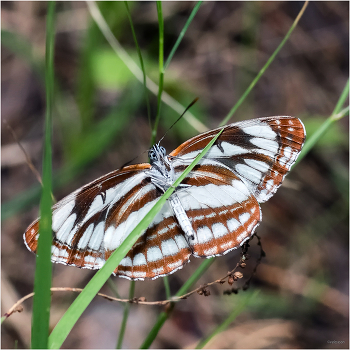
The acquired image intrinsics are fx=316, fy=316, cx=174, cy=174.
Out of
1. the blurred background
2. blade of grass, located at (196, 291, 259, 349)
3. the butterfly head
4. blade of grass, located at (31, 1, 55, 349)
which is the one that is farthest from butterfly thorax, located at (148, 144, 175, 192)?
the blurred background

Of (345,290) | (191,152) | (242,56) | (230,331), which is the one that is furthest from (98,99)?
(345,290)

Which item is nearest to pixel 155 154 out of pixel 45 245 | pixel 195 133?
pixel 45 245

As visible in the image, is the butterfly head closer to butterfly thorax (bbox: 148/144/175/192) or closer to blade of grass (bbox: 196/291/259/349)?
butterfly thorax (bbox: 148/144/175/192)

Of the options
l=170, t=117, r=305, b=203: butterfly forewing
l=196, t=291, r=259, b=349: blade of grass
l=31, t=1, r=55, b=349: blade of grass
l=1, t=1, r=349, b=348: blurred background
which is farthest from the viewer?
l=1, t=1, r=349, b=348: blurred background

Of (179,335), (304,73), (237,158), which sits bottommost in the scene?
(179,335)

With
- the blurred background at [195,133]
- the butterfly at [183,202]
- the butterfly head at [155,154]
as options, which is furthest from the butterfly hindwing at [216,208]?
the blurred background at [195,133]

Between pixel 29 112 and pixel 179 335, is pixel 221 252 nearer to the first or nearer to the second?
pixel 179 335

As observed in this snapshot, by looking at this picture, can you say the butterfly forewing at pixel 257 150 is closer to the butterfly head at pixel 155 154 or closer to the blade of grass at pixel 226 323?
the butterfly head at pixel 155 154
